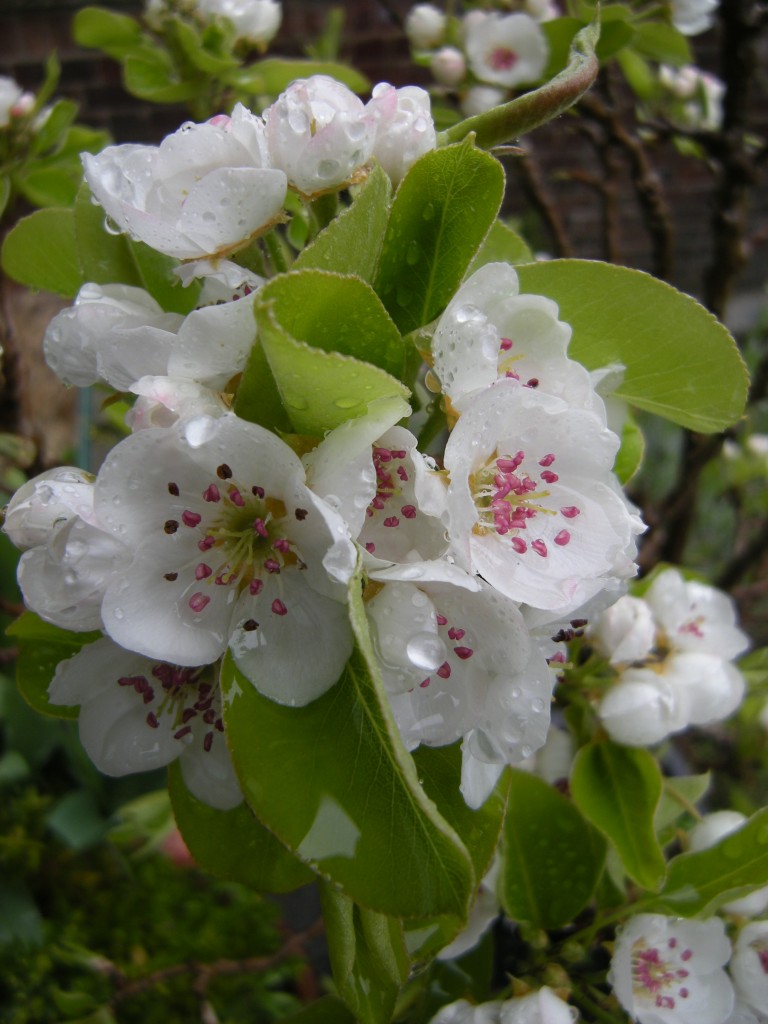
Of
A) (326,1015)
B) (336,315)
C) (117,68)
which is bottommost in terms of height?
(326,1015)

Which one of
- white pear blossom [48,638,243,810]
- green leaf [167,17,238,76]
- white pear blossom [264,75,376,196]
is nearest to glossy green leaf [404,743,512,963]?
white pear blossom [48,638,243,810]

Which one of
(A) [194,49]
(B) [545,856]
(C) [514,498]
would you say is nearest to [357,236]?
(C) [514,498]

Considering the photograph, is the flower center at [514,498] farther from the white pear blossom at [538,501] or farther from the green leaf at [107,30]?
the green leaf at [107,30]

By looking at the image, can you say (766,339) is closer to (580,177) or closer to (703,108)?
(703,108)

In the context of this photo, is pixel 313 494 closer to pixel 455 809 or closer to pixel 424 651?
pixel 424 651

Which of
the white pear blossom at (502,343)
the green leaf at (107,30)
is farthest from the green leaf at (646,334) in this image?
the green leaf at (107,30)
